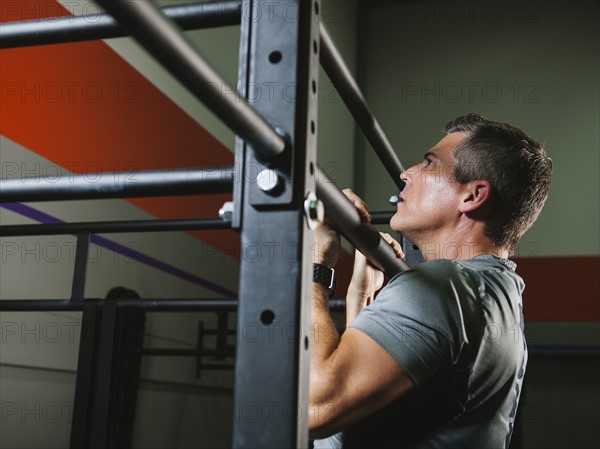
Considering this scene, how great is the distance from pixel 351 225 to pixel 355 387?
218 mm

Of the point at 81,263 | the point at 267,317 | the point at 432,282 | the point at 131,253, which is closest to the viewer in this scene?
the point at 267,317

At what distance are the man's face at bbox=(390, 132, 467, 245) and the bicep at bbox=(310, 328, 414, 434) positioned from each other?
452 mm

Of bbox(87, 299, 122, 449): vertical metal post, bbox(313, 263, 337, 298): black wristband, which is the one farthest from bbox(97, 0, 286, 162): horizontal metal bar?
bbox(87, 299, 122, 449): vertical metal post

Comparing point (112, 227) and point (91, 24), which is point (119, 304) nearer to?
point (112, 227)

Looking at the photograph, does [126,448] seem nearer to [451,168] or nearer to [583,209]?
[451,168]

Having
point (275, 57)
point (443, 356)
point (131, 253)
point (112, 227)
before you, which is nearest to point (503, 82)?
point (131, 253)

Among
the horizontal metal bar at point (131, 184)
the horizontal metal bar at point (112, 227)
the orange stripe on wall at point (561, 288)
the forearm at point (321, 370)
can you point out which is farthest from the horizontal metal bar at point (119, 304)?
the orange stripe on wall at point (561, 288)

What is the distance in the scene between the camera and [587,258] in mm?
4629

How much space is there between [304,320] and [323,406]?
327mm

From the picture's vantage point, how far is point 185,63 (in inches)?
19.1

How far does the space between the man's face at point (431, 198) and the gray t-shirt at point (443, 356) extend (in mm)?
284

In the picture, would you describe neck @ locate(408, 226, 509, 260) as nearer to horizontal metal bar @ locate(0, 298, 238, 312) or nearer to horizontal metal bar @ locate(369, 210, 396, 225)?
horizontal metal bar @ locate(369, 210, 396, 225)

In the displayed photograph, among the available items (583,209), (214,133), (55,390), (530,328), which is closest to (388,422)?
(55,390)

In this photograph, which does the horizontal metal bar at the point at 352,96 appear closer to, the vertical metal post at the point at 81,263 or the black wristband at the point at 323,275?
the black wristband at the point at 323,275
